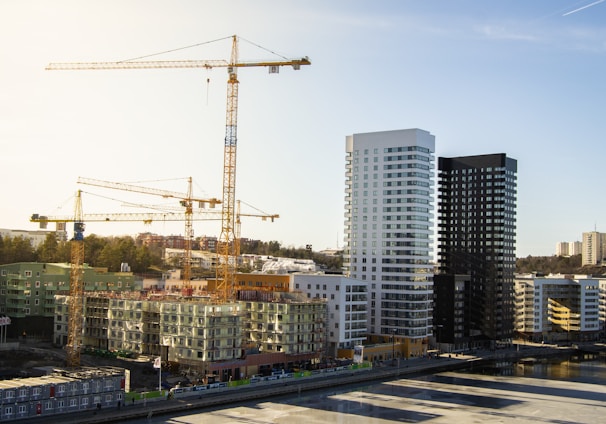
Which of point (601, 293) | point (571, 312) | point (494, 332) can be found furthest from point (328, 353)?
point (601, 293)

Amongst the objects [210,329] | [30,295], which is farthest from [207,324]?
[30,295]

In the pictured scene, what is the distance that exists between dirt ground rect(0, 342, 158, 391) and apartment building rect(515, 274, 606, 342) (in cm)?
8604

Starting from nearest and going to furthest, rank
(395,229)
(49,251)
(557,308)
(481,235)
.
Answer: (395,229) → (481,235) → (49,251) → (557,308)

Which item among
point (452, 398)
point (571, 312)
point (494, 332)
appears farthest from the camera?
point (571, 312)

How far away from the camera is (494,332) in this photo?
12375cm

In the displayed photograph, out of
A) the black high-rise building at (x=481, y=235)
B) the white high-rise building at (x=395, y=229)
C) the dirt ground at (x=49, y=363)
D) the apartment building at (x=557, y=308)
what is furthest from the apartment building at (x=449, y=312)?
the dirt ground at (x=49, y=363)

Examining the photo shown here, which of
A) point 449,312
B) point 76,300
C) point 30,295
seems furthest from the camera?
point 449,312

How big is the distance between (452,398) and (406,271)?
110ft

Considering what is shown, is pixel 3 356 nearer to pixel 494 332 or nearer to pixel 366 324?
pixel 366 324

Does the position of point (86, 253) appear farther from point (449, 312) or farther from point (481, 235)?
point (481, 235)

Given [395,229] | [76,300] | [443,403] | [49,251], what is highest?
[395,229]

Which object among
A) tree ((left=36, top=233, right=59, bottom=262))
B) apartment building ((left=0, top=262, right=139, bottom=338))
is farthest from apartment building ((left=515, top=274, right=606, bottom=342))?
tree ((left=36, top=233, right=59, bottom=262))

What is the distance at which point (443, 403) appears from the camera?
222 ft

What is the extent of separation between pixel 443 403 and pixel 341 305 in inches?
1003
